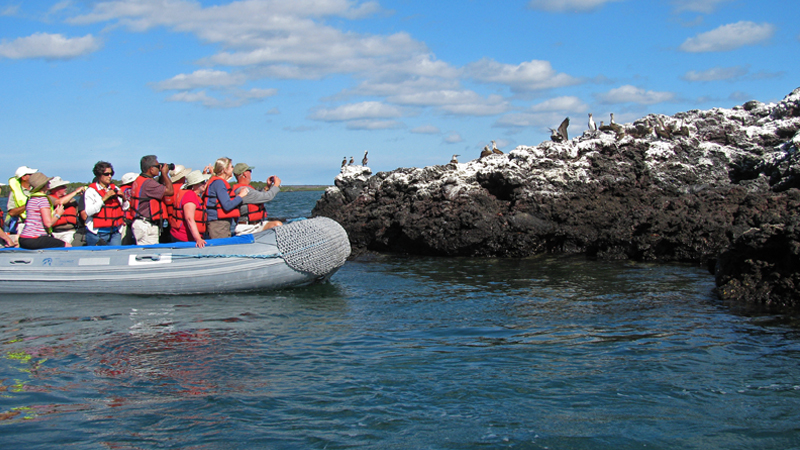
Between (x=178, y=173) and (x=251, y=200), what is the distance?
125cm

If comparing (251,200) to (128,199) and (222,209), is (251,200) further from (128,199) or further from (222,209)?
(128,199)

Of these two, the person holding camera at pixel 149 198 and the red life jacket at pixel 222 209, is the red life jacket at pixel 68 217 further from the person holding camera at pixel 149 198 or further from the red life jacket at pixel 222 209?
the red life jacket at pixel 222 209

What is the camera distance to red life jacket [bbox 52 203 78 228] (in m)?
10.3

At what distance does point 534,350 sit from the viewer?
21.3ft

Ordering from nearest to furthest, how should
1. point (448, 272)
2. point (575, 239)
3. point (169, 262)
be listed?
point (169, 262), point (448, 272), point (575, 239)

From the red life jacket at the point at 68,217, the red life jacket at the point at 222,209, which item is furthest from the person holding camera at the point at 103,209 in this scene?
the red life jacket at the point at 222,209

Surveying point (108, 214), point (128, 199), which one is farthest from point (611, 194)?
point (108, 214)

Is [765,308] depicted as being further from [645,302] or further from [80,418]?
[80,418]

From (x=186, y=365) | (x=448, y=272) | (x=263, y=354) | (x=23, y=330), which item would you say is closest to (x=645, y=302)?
(x=448, y=272)

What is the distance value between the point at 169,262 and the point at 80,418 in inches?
198

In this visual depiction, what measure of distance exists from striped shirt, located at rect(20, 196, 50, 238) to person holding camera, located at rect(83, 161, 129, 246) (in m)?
0.64

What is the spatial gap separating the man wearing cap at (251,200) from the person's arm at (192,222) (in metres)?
0.78

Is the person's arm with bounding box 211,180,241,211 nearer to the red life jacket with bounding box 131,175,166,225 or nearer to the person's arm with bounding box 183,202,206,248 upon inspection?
the person's arm with bounding box 183,202,206,248

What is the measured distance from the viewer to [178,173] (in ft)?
32.9
